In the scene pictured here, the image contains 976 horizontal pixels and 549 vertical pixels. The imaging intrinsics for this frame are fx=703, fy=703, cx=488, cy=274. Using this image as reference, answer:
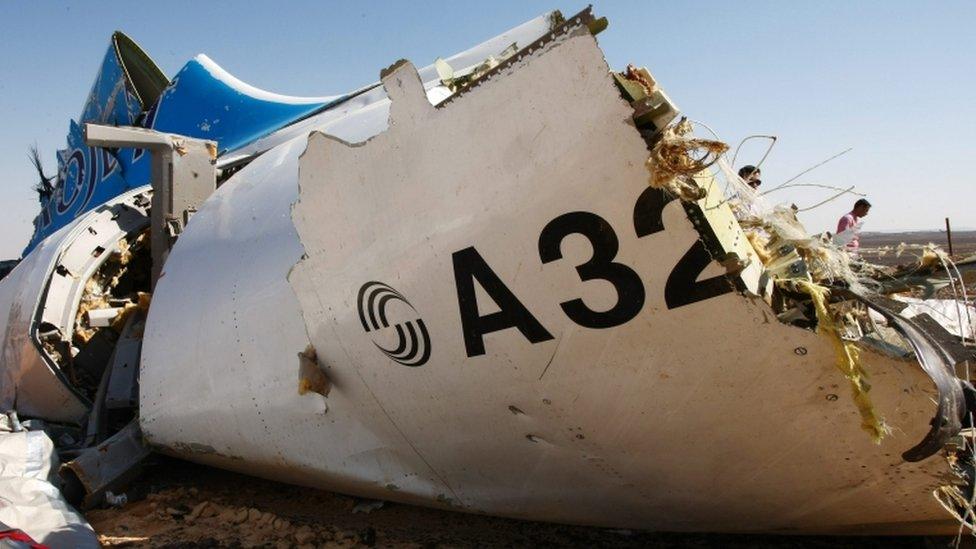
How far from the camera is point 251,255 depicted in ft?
11.2

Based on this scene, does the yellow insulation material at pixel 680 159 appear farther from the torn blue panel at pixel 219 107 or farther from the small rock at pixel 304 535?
the torn blue panel at pixel 219 107

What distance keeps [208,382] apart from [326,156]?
150cm

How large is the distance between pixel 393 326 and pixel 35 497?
2.37 m

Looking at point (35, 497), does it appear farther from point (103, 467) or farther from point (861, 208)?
point (861, 208)

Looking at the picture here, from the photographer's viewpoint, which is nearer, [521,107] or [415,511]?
[521,107]

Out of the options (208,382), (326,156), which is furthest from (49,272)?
(326,156)

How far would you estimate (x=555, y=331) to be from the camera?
2357 mm

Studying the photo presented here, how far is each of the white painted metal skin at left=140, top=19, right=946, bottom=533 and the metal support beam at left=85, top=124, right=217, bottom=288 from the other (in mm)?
1670

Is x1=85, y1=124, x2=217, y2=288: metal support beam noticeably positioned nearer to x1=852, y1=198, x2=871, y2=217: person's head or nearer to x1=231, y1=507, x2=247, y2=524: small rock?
x1=231, y1=507, x2=247, y2=524: small rock

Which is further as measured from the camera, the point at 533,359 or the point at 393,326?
the point at 393,326

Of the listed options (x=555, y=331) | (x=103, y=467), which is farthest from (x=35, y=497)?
(x=555, y=331)

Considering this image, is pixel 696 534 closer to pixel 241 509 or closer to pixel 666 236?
pixel 666 236

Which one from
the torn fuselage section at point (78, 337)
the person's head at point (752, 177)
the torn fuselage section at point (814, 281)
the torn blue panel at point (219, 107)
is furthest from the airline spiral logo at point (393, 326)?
the torn blue panel at point (219, 107)

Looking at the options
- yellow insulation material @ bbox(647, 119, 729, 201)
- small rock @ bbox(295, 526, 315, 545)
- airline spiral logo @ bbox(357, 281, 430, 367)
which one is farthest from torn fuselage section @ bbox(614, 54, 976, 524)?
small rock @ bbox(295, 526, 315, 545)
